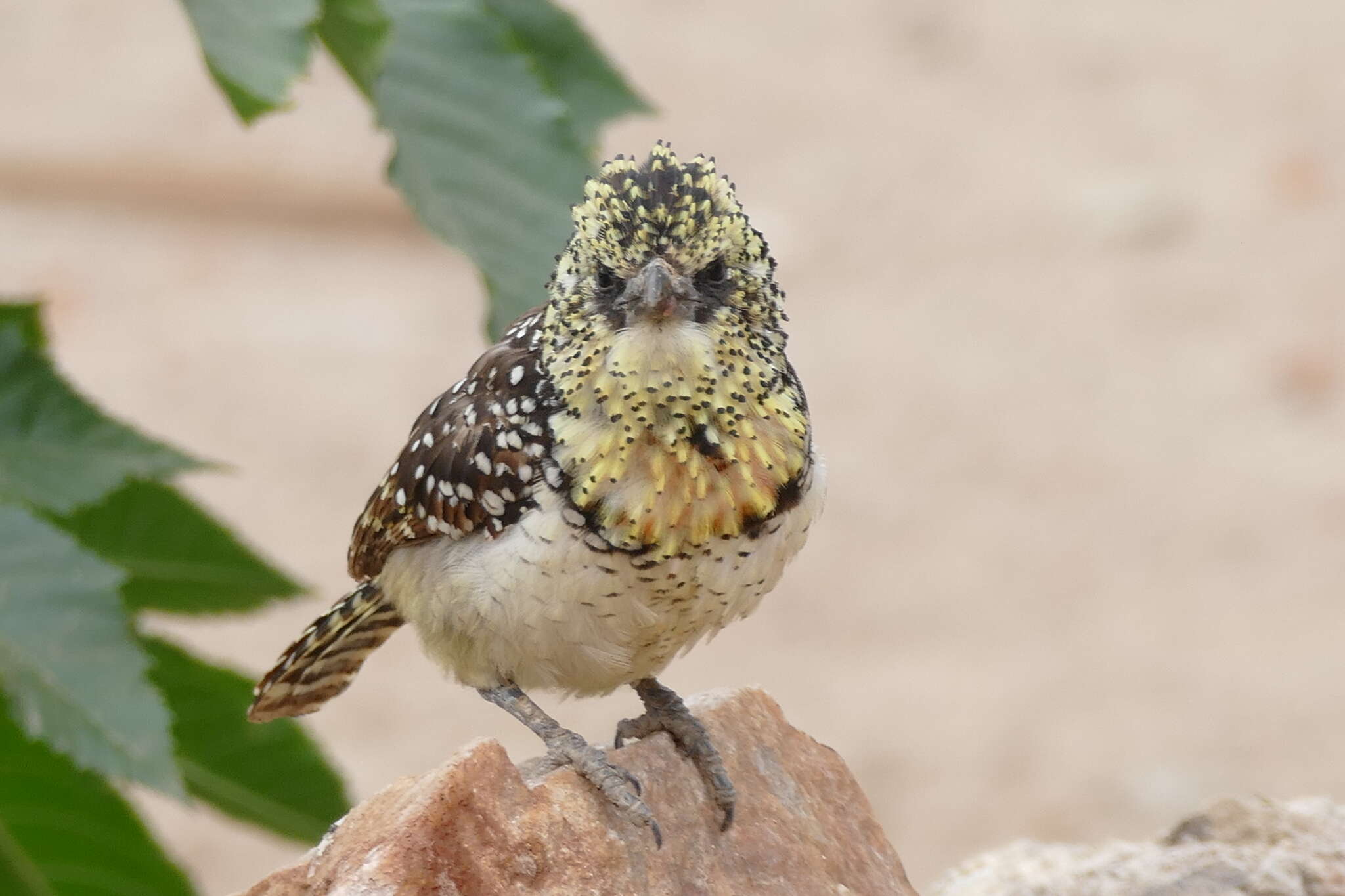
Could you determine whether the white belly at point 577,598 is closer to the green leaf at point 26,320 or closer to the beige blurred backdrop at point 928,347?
the green leaf at point 26,320

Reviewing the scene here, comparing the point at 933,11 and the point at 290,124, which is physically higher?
the point at 933,11

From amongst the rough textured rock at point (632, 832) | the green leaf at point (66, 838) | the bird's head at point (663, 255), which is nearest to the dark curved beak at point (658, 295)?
the bird's head at point (663, 255)

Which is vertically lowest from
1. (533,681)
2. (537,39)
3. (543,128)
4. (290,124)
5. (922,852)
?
(533,681)

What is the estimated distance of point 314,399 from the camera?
11344 mm

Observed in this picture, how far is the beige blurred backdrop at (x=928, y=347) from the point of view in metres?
8.89

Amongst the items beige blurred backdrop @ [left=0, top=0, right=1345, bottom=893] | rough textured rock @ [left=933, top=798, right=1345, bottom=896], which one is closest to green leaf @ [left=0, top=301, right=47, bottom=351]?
rough textured rock @ [left=933, top=798, right=1345, bottom=896]

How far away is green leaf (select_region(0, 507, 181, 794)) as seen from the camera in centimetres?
299

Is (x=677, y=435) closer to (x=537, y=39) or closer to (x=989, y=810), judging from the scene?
(x=537, y=39)

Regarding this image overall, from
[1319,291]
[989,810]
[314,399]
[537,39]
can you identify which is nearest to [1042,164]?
[1319,291]

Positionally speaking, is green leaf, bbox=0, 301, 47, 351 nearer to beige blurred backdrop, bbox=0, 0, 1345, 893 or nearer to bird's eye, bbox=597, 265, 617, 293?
bird's eye, bbox=597, 265, 617, 293

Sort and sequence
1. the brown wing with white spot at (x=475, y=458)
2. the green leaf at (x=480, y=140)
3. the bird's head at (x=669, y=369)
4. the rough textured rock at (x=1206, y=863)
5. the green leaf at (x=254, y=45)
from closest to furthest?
the green leaf at (x=254, y=45) → the bird's head at (x=669, y=369) → the green leaf at (x=480, y=140) → the brown wing with white spot at (x=475, y=458) → the rough textured rock at (x=1206, y=863)

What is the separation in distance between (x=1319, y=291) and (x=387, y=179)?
961 cm

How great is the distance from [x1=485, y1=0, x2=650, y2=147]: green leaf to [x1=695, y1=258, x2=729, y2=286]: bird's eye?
0.78 metres

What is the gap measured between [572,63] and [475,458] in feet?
3.29
